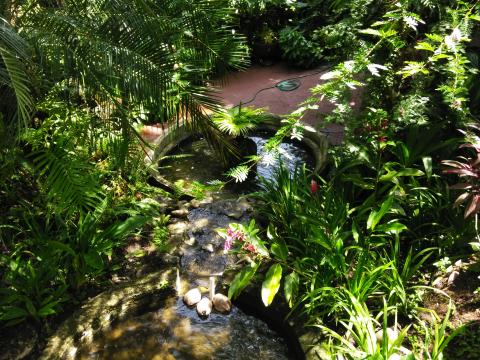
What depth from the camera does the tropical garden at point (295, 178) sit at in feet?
8.26

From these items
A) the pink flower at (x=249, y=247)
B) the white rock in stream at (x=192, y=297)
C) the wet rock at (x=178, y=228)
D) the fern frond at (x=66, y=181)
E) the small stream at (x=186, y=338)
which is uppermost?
the fern frond at (x=66, y=181)

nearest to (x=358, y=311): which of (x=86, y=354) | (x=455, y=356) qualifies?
(x=455, y=356)

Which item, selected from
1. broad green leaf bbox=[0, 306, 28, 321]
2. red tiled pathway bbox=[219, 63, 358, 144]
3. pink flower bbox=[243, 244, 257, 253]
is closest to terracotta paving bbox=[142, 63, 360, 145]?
red tiled pathway bbox=[219, 63, 358, 144]

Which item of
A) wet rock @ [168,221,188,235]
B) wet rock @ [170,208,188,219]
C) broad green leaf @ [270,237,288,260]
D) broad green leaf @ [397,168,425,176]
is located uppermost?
broad green leaf @ [397,168,425,176]

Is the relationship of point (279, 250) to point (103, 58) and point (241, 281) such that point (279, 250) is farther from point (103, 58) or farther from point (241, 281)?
point (103, 58)

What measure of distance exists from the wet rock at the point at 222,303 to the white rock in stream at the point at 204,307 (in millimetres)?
48

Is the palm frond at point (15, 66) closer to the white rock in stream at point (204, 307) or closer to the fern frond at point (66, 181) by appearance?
the fern frond at point (66, 181)

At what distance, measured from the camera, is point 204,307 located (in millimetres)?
2941

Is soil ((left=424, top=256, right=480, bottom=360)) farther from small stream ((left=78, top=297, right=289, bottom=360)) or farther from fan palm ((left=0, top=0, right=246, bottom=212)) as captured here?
fan palm ((left=0, top=0, right=246, bottom=212))

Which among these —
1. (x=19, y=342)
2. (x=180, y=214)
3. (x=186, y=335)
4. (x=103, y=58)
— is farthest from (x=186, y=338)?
(x=103, y=58)

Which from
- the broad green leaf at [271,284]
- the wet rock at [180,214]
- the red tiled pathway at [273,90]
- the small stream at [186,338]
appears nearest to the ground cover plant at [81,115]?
the wet rock at [180,214]

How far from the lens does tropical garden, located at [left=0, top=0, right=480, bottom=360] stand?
2.52m

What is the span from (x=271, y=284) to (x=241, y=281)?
0.21 m

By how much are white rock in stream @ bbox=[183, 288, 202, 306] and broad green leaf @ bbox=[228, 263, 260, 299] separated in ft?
0.93
